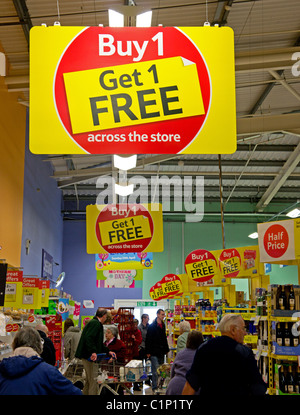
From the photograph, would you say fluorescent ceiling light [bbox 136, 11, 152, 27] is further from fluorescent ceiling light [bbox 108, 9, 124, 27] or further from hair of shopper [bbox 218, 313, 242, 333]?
hair of shopper [bbox 218, 313, 242, 333]

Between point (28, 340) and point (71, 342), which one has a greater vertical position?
point (28, 340)

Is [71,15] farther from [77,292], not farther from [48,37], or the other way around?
[77,292]

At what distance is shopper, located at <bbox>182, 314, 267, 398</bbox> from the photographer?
3689 mm

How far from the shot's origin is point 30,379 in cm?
324

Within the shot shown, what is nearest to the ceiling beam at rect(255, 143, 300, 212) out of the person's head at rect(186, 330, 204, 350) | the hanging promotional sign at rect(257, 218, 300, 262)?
the hanging promotional sign at rect(257, 218, 300, 262)

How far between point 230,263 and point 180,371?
6.19 m

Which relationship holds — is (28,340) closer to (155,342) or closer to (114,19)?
(114,19)

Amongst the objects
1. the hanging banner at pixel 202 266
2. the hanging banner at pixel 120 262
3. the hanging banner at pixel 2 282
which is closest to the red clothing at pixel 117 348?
the hanging banner at pixel 2 282

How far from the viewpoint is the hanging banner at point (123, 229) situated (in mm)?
10023

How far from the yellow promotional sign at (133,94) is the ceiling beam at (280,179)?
50.1ft

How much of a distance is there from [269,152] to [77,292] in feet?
38.9

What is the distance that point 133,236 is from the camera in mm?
10047

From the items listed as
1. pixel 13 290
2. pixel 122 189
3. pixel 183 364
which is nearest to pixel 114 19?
pixel 183 364

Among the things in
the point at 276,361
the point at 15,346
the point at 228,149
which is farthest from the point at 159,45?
the point at 276,361
